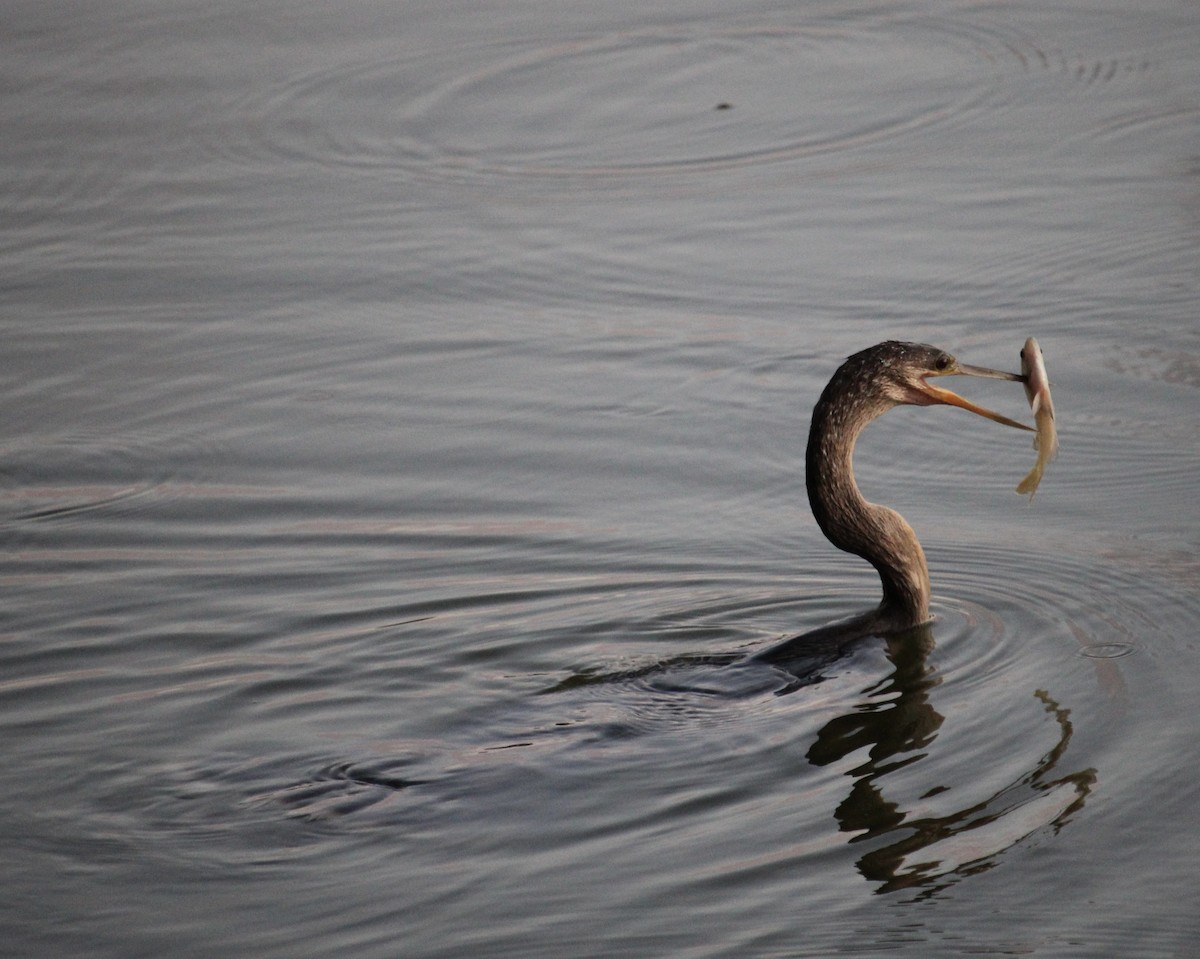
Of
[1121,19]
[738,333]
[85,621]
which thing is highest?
[1121,19]

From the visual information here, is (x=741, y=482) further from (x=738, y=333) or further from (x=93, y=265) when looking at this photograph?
(x=93, y=265)

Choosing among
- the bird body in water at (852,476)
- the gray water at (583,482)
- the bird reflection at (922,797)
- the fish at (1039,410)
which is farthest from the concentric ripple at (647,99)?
the bird reflection at (922,797)

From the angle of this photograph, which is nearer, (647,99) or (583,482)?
(583,482)

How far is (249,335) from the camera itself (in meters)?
Result: 9.98

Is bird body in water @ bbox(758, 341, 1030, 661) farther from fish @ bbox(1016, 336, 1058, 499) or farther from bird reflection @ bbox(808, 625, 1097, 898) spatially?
bird reflection @ bbox(808, 625, 1097, 898)

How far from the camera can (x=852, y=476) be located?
7094 mm

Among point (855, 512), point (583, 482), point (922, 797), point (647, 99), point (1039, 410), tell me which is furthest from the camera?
point (647, 99)

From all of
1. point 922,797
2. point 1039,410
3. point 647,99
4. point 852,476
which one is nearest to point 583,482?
point 852,476

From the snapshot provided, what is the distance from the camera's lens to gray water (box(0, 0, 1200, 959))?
5.40 m

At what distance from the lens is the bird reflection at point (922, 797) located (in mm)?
5387

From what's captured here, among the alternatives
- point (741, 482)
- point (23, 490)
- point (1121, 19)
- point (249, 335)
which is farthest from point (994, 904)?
point (1121, 19)

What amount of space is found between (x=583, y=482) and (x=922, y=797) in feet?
9.69

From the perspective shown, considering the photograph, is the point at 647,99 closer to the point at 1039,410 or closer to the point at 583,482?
the point at 583,482

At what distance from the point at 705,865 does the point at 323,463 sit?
3863 millimetres
